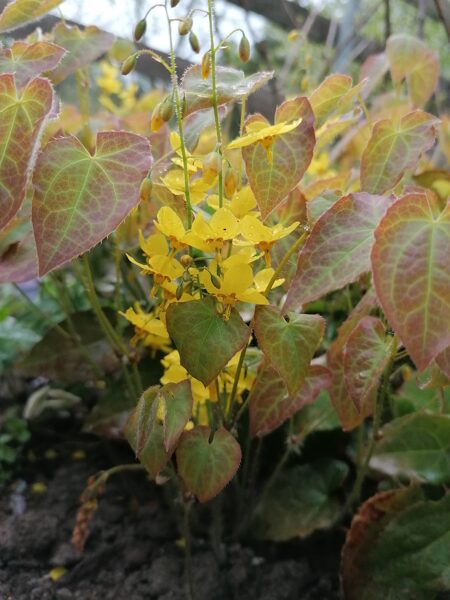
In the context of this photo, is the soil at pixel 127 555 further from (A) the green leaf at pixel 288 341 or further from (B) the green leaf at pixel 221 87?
(B) the green leaf at pixel 221 87

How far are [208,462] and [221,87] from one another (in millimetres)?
378

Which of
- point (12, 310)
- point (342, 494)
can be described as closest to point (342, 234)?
point (342, 494)

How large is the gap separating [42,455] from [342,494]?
53 centimetres

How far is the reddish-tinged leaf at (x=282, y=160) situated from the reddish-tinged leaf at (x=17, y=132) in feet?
0.66

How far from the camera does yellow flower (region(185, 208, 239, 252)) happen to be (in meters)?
0.62

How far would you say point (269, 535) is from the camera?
1.00 meters

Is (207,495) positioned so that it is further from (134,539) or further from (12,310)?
(12,310)

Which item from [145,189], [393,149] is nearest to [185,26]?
Answer: [145,189]

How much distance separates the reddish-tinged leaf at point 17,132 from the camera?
61 cm

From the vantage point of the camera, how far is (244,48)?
0.67 meters

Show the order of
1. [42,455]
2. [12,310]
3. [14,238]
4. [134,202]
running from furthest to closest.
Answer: [12,310] < [42,455] < [14,238] < [134,202]

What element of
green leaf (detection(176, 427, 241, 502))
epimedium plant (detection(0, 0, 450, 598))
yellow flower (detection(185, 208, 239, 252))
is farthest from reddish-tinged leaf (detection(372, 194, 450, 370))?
green leaf (detection(176, 427, 241, 502))

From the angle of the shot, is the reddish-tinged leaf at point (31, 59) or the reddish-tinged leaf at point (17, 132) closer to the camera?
the reddish-tinged leaf at point (17, 132)

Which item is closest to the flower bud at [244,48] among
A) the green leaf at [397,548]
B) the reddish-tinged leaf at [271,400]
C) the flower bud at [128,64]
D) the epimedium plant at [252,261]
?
the epimedium plant at [252,261]
